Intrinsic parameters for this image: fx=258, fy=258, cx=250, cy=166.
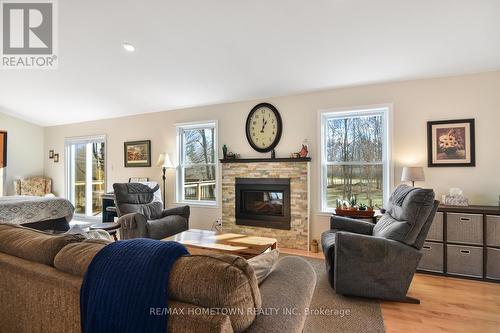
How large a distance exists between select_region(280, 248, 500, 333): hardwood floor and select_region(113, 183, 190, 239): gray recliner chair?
2.73m

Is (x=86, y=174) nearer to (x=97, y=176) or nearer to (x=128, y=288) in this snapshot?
(x=97, y=176)

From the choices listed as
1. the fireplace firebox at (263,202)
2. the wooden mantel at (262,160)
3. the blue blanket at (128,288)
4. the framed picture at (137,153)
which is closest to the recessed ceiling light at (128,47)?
the wooden mantel at (262,160)

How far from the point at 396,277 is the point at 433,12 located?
246cm

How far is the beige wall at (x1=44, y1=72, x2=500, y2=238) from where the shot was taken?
3.10 metres

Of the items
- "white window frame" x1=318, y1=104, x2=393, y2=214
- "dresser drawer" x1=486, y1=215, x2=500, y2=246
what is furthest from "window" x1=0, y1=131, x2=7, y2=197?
"dresser drawer" x1=486, y1=215, x2=500, y2=246

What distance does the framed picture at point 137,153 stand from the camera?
5.35 meters

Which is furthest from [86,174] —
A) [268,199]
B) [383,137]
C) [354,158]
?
[383,137]

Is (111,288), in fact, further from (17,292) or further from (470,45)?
(470,45)

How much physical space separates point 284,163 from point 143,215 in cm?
218

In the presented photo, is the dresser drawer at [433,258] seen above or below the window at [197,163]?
below

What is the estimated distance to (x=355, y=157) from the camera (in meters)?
3.87

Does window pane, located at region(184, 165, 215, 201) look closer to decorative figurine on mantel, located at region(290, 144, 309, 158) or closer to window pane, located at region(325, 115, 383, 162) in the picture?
decorative figurine on mantel, located at region(290, 144, 309, 158)

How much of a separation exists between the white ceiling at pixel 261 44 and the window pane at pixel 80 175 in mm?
2225

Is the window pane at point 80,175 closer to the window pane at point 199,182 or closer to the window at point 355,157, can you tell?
the window pane at point 199,182
